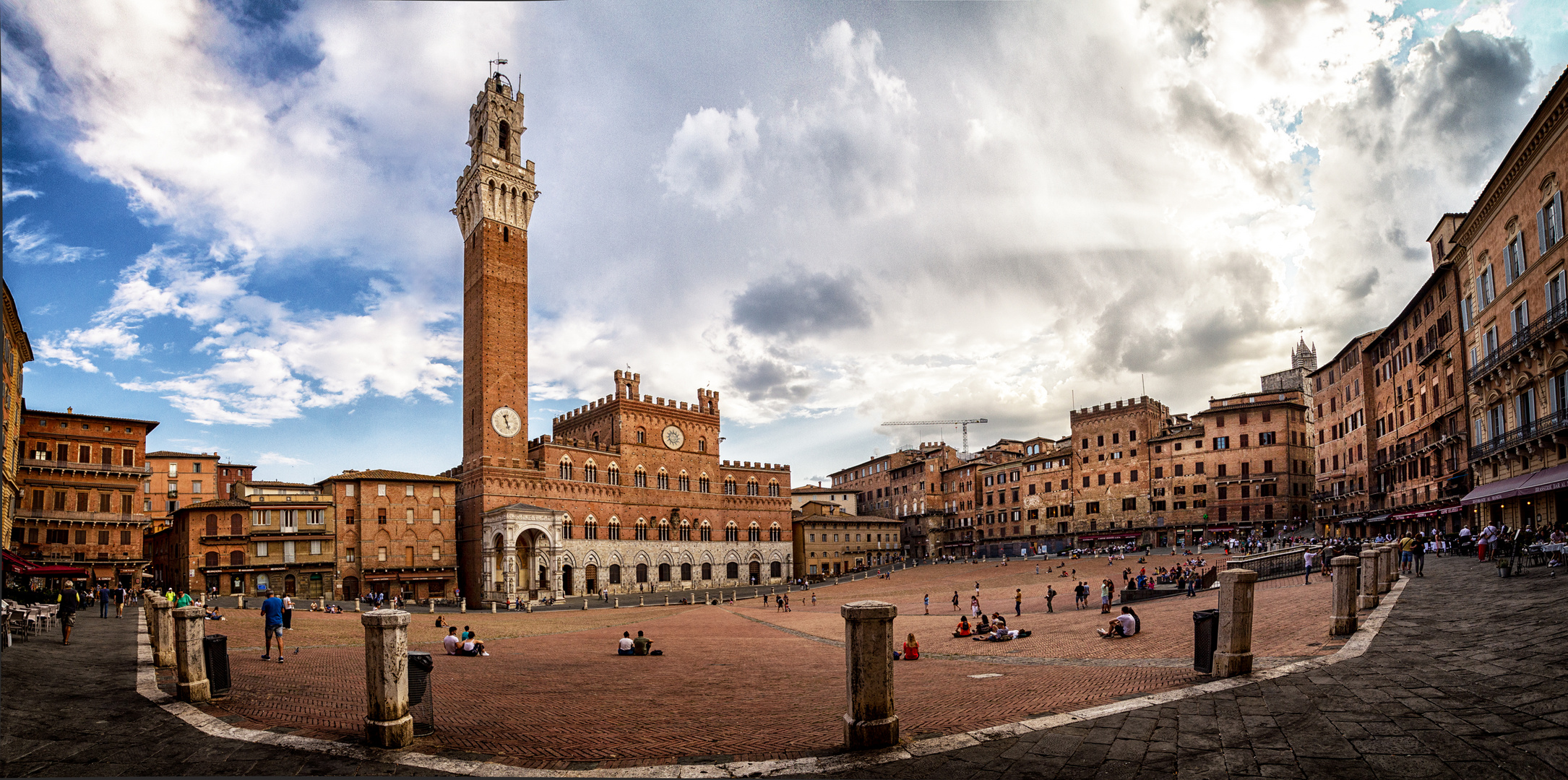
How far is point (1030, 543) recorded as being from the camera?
274ft

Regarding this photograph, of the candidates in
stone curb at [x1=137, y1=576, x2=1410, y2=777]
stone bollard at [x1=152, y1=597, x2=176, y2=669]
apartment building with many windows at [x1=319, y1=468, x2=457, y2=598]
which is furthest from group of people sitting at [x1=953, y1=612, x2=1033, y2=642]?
apartment building with many windows at [x1=319, y1=468, x2=457, y2=598]

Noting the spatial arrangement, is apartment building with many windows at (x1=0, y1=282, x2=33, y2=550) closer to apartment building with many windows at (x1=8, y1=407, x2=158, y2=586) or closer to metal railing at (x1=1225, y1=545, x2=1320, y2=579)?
apartment building with many windows at (x1=8, y1=407, x2=158, y2=586)

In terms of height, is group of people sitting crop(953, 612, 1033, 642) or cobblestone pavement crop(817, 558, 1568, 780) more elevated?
cobblestone pavement crop(817, 558, 1568, 780)

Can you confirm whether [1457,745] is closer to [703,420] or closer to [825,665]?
[825,665]

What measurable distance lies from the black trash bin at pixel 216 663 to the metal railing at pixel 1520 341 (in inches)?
1330

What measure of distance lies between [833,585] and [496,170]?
39.8m

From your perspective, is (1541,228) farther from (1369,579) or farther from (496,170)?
(496,170)

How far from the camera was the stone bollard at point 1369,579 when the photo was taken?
18.0 metres

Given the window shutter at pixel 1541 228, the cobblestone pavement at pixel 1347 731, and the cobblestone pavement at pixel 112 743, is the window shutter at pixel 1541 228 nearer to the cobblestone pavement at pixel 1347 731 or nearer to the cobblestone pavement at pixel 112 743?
the cobblestone pavement at pixel 1347 731

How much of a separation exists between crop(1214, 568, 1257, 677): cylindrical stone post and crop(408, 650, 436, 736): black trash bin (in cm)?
1084

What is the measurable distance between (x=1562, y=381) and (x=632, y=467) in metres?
54.9

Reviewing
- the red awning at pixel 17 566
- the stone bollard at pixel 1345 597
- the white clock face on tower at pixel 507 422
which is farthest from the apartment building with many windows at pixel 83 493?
the stone bollard at pixel 1345 597

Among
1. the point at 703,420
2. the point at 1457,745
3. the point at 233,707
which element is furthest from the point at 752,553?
the point at 1457,745

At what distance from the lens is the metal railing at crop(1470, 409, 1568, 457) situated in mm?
26375
